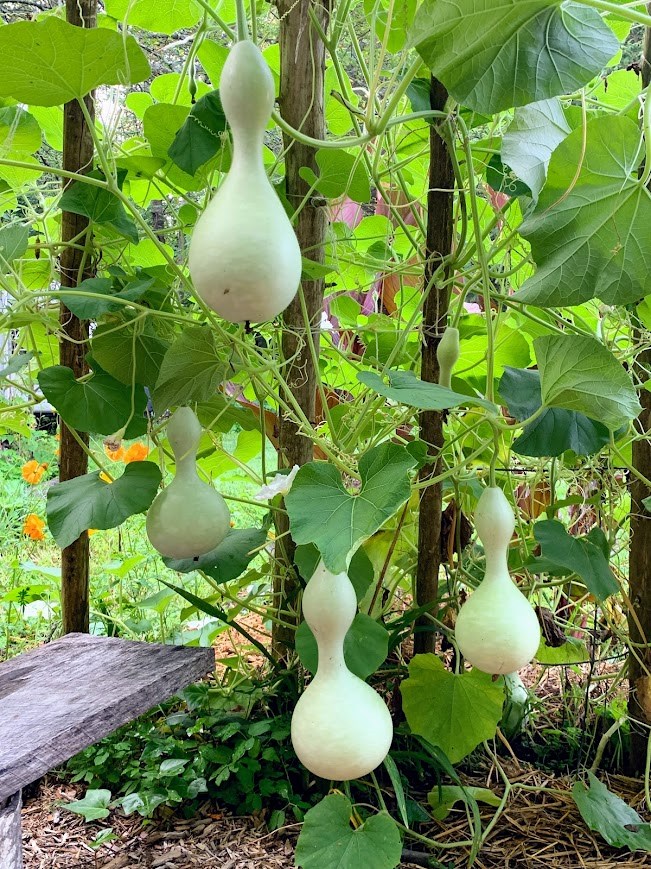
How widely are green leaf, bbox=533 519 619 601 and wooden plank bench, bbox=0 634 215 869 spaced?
0.47 m

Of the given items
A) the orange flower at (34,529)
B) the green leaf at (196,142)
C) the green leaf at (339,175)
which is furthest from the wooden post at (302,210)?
the orange flower at (34,529)

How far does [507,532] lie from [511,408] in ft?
0.60

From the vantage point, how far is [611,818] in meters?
0.91

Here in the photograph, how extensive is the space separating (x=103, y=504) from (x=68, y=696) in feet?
0.80

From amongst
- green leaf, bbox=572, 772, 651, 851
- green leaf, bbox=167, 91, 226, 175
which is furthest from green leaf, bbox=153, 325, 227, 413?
green leaf, bbox=572, 772, 651, 851

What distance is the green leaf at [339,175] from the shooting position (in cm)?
90

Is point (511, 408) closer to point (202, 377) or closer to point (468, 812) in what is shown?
point (202, 377)

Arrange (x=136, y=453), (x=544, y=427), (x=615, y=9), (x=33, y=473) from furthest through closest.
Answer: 1. (x=33, y=473)
2. (x=136, y=453)
3. (x=544, y=427)
4. (x=615, y=9)

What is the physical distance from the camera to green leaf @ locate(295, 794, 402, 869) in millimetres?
743

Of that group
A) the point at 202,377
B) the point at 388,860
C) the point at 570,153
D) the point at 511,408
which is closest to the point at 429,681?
the point at 388,860

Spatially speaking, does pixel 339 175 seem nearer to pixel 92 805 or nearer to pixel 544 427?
pixel 544 427

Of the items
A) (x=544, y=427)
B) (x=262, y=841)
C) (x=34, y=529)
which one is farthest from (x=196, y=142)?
(x=34, y=529)

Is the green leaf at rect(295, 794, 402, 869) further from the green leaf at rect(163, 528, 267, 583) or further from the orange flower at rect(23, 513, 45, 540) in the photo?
the orange flower at rect(23, 513, 45, 540)

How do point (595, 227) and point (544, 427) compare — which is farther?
point (544, 427)
